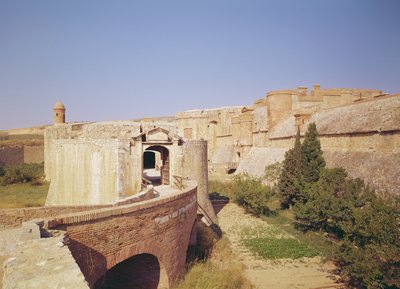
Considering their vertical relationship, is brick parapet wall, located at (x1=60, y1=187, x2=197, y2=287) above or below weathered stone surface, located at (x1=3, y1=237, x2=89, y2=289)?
below

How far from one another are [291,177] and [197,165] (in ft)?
22.7

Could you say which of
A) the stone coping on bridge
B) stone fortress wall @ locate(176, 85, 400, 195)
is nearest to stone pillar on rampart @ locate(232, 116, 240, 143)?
stone fortress wall @ locate(176, 85, 400, 195)

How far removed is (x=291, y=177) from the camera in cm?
2092

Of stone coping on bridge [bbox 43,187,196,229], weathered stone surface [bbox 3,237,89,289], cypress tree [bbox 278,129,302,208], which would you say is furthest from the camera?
cypress tree [bbox 278,129,302,208]

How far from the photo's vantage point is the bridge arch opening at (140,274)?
27.6 ft

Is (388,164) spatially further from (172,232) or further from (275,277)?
(172,232)

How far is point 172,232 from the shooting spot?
883 cm

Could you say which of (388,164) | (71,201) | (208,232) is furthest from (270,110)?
(71,201)

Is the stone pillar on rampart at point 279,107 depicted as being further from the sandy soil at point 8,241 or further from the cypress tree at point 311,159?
the sandy soil at point 8,241

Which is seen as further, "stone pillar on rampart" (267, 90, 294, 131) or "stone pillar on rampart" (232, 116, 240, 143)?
"stone pillar on rampart" (232, 116, 240, 143)

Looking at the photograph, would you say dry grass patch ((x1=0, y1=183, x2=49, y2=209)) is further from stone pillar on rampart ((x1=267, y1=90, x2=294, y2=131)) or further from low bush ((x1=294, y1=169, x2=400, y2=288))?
stone pillar on rampart ((x1=267, y1=90, x2=294, y2=131))

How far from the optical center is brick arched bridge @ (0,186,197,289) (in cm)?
395

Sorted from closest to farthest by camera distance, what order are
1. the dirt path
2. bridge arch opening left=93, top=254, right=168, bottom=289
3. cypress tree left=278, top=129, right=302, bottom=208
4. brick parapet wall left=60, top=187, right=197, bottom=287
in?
1. brick parapet wall left=60, top=187, right=197, bottom=287
2. bridge arch opening left=93, top=254, right=168, bottom=289
3. the dirt path
4. cypress tree left=278, top=129, right=302, bottom=208

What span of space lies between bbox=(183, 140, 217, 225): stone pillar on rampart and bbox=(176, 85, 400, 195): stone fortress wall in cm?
493
